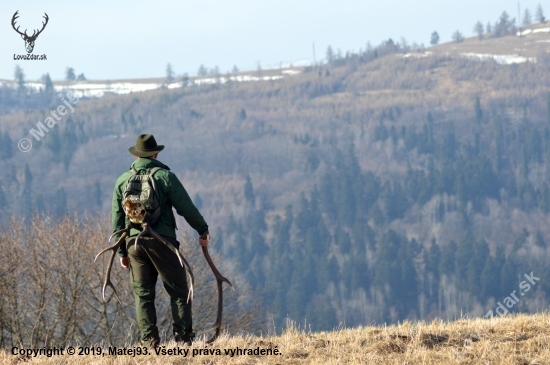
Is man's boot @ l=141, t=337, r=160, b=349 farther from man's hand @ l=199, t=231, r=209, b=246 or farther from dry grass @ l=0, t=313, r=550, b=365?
man's hand @ l=199, t=231, r=209, b=246

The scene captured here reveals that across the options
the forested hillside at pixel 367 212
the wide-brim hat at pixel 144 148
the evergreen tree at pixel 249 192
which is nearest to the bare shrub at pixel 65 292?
the wide-brim hat at pixel 144 148

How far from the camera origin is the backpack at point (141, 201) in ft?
26.0

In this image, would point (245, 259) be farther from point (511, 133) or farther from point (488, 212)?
point (511, 133)

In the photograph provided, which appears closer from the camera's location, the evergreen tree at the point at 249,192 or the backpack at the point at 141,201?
the backpack at the point at 141,201

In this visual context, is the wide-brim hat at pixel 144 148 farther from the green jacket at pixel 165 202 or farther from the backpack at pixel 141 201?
the backpack at pixel 141 201

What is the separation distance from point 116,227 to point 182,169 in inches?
7352

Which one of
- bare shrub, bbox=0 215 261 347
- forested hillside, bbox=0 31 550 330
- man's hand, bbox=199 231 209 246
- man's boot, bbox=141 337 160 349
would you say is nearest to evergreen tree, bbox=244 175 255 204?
forested hillside, bbox=0 31 550 330

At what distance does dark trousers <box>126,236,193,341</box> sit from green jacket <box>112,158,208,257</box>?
0.13m

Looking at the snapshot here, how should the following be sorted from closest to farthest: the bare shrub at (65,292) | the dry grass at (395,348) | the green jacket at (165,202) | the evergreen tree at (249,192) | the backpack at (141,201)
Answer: the dry grass at (395,348) → the backpack at (141,201) → the green jacket at (165,202) → the bare shrub at (65,292) → the evergreen tree at (249,192)

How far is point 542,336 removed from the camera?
7.82 meters

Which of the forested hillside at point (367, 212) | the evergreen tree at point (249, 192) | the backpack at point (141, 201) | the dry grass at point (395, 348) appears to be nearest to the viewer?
the dry grass at point (395, 348)

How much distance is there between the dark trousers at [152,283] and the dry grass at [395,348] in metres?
0.31

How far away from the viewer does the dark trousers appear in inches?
319

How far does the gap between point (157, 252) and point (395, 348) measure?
216 cm
